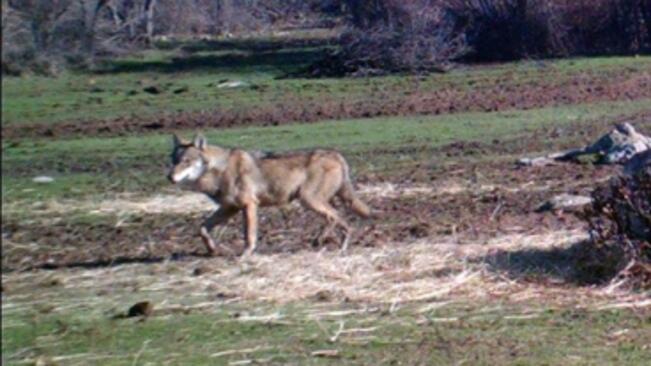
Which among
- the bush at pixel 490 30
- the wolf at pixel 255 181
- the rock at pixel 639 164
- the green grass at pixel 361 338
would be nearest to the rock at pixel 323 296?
the green grass at pixel 361 338

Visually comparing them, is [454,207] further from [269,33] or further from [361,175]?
[269,33]

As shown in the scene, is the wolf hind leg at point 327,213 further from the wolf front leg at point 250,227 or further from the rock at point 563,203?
the rock at point 563,203

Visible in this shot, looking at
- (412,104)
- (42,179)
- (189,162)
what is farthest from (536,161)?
(412,104)

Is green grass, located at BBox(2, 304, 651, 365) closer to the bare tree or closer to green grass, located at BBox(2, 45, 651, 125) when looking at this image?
the bare tree

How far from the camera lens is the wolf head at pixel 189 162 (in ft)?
44.6

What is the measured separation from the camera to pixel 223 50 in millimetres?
32594

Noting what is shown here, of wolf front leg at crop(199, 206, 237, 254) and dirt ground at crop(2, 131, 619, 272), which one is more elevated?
wolf front leg at crop(199, 206, 237, 254)

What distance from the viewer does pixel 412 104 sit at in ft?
95.6

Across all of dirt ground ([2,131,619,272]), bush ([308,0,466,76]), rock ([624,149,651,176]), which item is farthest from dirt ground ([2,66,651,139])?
rock ([624,149,651,176])

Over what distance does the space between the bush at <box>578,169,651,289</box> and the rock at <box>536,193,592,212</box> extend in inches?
123

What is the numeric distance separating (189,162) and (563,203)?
459cm

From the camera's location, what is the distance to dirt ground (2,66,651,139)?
25.6 meters

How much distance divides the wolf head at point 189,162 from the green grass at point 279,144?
2552 mm

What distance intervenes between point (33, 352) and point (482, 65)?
30.2 meters
